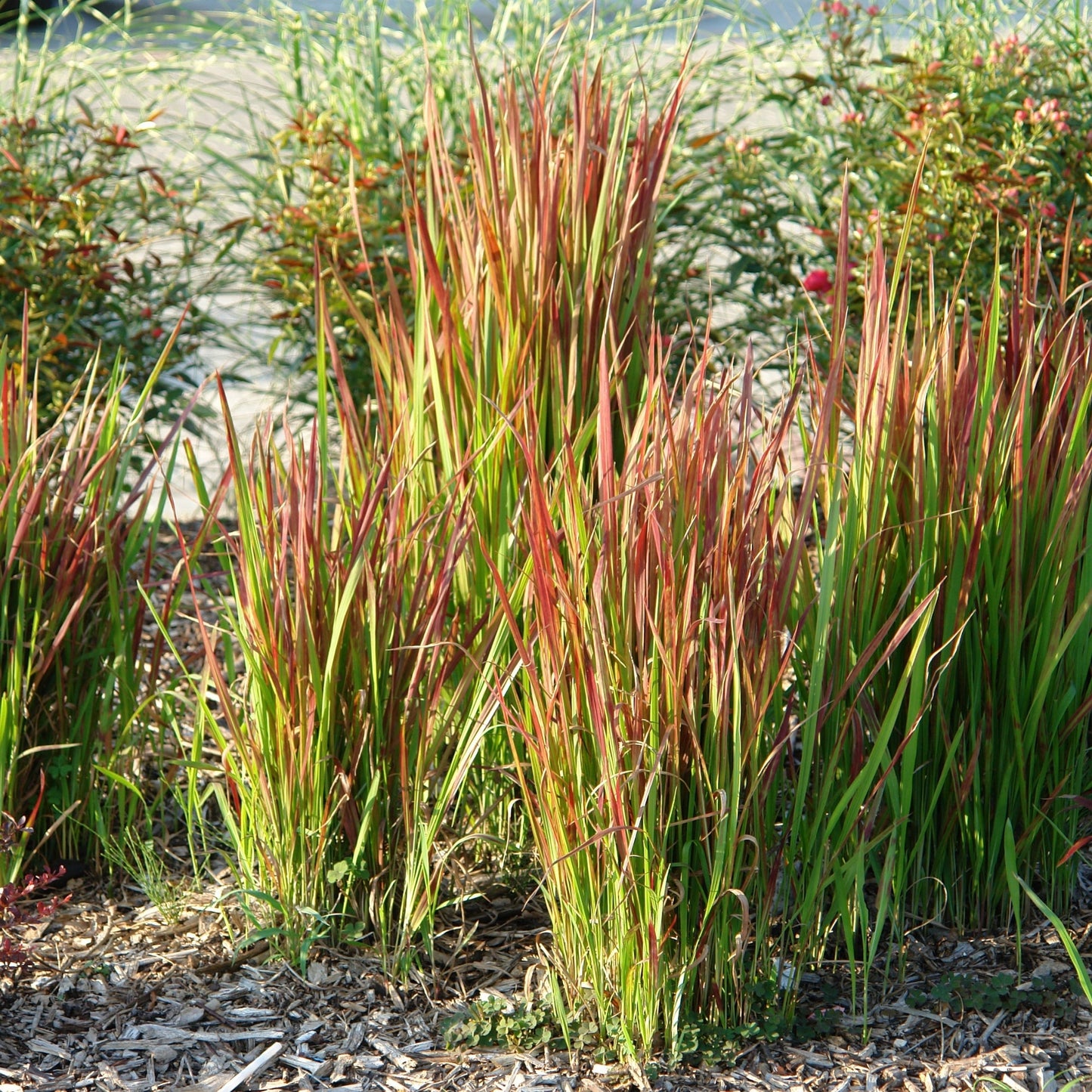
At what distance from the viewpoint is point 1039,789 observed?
193 centimetres

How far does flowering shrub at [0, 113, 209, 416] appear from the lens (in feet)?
10.9

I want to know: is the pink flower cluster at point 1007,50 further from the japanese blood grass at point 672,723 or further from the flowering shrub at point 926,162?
the japanese blood grass at point 672,723

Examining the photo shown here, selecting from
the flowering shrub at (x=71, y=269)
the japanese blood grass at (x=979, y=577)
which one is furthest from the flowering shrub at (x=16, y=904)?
the flowering shrub at (x=71, y=269)

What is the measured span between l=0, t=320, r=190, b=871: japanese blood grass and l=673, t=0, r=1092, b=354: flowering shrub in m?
1.55

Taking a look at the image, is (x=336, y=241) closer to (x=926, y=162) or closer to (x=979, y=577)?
(x=926, y=162)

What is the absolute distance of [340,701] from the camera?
1.89m

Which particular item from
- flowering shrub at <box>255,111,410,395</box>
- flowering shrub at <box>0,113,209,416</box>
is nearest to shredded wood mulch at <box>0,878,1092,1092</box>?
flowering shrub at <box>0,113,209,416</box>

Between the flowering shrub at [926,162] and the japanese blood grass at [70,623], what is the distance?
5.08 ft

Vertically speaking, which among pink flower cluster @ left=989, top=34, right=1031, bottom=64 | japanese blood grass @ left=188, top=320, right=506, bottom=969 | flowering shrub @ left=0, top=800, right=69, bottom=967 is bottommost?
flowering shrub @ left=0, top=800, right=69, bottom=967

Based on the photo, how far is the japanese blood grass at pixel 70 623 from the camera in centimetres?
205

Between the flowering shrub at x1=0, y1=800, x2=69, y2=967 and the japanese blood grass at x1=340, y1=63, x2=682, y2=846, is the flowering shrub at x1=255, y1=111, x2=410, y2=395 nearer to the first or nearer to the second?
the japanese blood grass at x1=340, y1=63, x2=682, y2=846

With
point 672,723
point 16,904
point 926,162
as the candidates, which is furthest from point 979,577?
point 926,162

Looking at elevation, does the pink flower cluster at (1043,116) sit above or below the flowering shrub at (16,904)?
above

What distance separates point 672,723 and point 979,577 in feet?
2.00
